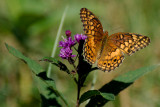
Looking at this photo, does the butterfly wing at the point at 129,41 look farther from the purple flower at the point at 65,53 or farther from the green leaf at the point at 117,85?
the purple flower at the point at 65,53

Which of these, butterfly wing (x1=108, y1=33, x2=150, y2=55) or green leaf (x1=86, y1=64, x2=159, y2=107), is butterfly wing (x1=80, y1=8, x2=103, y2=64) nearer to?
butterfly wing (x1=108, y1=33, x2=150, y2=55)

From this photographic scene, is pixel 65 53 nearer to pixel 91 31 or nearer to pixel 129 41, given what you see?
pixel 91 31

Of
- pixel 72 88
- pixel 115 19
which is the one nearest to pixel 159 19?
pixel 115 19

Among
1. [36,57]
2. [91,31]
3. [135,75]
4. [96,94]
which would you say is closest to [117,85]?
[135,75]

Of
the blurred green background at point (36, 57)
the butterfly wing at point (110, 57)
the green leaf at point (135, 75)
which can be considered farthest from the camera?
the blurred green background at point (36, 57)

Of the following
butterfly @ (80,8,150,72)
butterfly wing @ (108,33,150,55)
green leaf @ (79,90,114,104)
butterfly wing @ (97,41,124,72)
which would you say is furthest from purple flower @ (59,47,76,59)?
butterfly wing @ (108,33,150,55)

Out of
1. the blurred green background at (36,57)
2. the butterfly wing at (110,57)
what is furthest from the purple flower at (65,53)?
the blurred green background at (36,57)

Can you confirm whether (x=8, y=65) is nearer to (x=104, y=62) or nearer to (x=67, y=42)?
(x=67, y=42)
